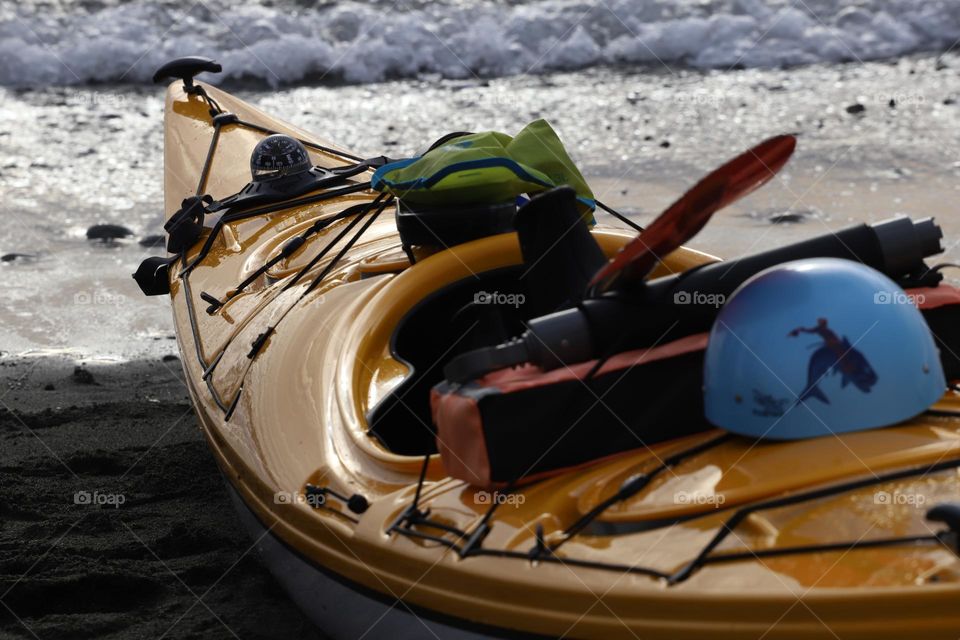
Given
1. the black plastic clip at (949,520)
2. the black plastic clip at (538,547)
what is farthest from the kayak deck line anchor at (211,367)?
the black plastic clip at (949,520)

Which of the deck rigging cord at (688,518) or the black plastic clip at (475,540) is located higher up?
the deck rigging cord at (688,518)

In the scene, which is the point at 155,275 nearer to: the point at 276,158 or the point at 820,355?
the point at 276,158

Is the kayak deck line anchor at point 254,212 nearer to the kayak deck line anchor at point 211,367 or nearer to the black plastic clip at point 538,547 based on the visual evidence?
the kayak deck line anchor at point 211,367

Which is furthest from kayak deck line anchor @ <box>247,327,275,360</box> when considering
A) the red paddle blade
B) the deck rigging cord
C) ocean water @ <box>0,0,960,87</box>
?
ocean water @ <box>0,0,960,87</box>

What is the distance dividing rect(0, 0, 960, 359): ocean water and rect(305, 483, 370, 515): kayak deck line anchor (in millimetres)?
2826

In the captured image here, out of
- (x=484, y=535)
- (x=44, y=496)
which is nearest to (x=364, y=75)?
(x=44, y=496)

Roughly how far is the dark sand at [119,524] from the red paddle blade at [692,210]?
1.17 m

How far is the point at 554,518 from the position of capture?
2352 millimetres

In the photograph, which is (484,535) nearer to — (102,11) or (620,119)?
(620,119)

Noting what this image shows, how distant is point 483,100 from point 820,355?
26.1 ft

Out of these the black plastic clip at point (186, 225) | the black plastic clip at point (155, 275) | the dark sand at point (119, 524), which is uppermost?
the black plastic clip at point (186, 225)

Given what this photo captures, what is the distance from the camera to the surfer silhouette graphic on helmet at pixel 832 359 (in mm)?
2225

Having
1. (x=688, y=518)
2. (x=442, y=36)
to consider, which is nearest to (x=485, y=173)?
(x=688, y=518)

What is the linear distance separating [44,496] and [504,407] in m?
2.10
